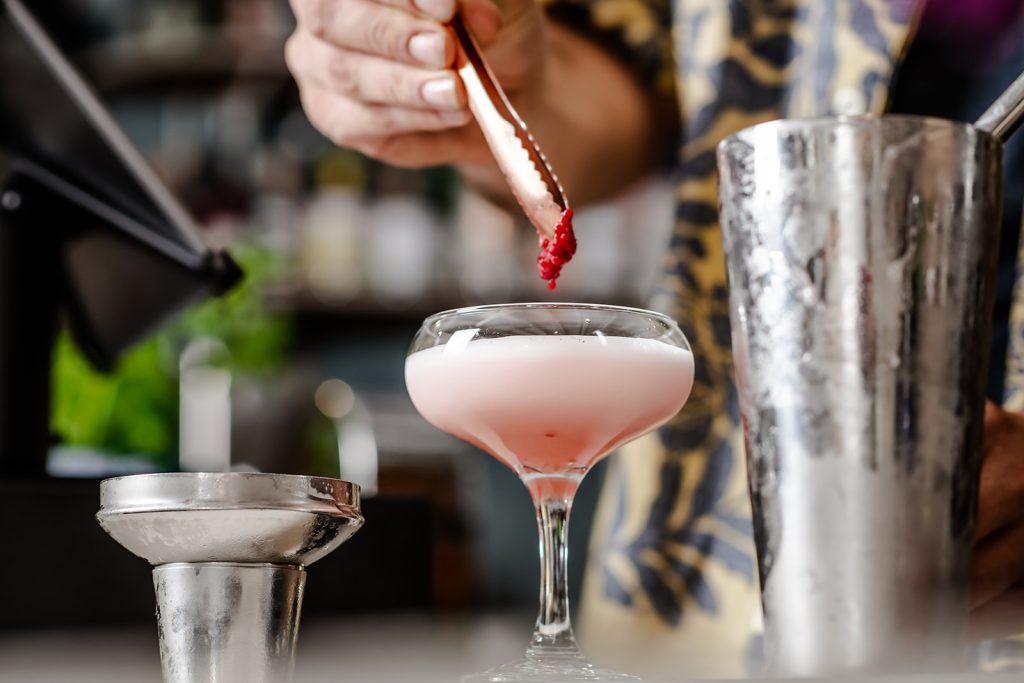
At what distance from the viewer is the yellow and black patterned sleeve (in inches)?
54.8

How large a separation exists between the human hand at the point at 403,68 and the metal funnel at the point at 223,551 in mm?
449

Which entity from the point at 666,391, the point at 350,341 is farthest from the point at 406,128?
the point at 350,341

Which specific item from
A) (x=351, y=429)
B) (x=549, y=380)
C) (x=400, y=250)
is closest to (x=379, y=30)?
(x=549, y=380)

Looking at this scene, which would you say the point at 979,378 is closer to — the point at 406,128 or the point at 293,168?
the point at 406,128

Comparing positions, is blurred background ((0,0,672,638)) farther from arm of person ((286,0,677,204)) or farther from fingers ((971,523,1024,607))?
fingers ((971,523,1024,607))

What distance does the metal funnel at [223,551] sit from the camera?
0.48 m

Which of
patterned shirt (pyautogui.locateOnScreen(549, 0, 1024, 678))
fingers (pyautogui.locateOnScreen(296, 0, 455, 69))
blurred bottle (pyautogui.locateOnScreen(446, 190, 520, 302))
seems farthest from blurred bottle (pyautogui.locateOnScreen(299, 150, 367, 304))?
fingers (pyautogui.locateOnScreen(296, 0, 455, 69))

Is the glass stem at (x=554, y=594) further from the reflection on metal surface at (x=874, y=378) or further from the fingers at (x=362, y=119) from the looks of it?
the fingers at (x=362, y=119)

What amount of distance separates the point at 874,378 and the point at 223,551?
0.27 meters

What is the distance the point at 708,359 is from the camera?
1.21m

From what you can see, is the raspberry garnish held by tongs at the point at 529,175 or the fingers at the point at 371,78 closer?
the raspberry garnish held by tongs at the point at 529,175

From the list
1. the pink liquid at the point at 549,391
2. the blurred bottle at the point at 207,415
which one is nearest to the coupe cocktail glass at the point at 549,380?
the pink liquid at the point at 549,391

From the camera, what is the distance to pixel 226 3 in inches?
130

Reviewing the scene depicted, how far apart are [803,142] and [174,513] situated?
0.29 metres
